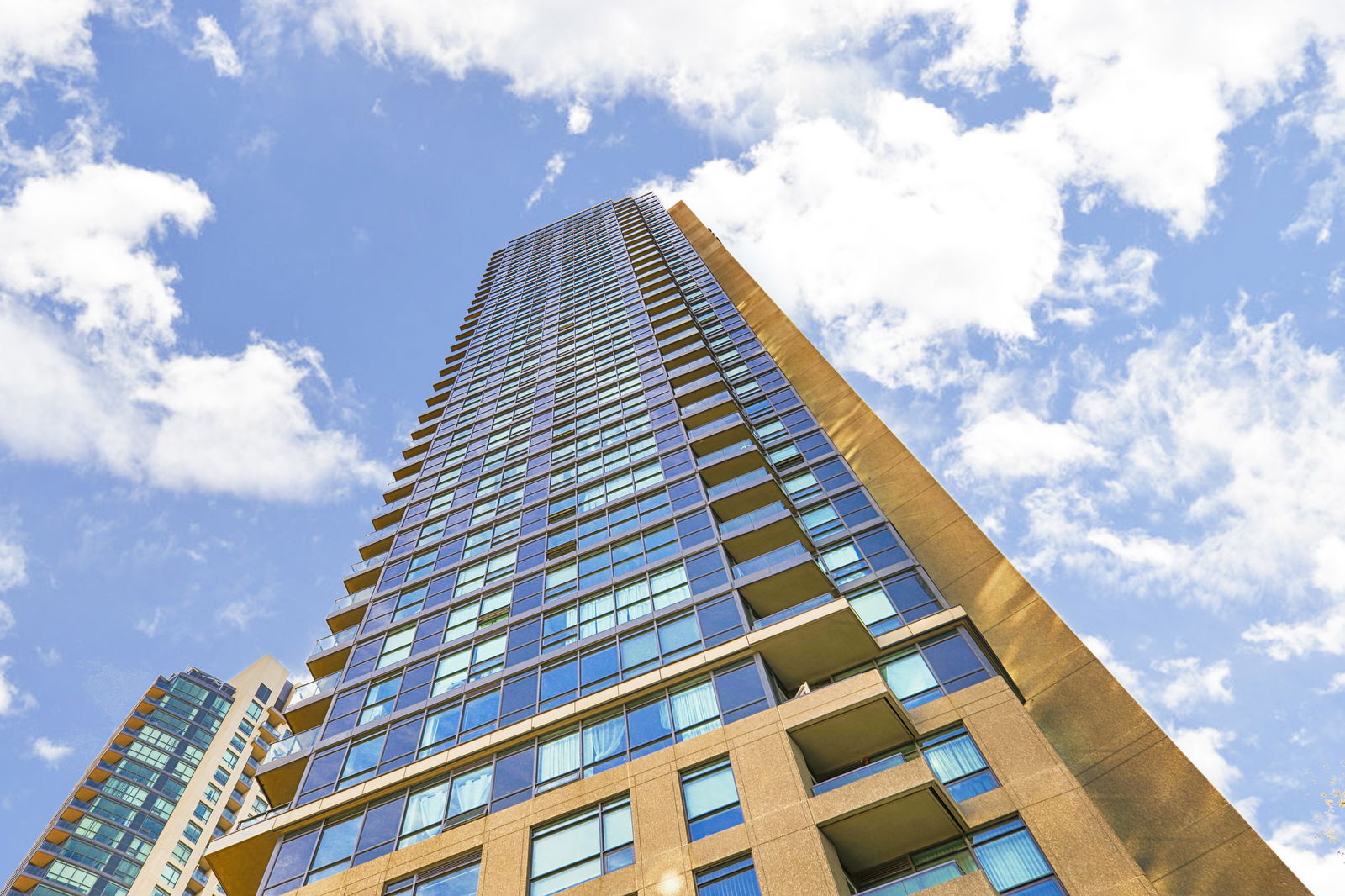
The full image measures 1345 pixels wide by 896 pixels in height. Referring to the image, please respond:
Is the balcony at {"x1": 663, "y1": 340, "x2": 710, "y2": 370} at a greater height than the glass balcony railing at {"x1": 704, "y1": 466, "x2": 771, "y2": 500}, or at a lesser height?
greater

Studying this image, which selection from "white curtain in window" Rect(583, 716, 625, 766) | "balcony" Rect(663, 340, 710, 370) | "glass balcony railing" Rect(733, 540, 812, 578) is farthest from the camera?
"balcony" Rect(663, 340, 710, 370)

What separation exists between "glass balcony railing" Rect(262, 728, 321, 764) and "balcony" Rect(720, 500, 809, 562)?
1199 cm

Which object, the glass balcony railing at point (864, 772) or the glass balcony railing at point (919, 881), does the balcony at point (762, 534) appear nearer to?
the glass balcony railing at point (864, 772)

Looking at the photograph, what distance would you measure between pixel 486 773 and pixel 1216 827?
14011mm

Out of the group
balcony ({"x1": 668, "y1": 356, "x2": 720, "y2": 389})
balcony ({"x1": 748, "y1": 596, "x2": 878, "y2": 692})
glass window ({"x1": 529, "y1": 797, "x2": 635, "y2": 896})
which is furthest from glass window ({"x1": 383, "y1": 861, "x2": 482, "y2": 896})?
balcony ({"x1": 668, "y1": 356, "x2": 720, "y2": 389})

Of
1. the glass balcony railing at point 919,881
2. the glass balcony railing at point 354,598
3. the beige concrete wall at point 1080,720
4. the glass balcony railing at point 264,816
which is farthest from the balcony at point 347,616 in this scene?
the glass balcony railing at point 919,881

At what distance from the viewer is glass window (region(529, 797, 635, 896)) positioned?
55.3 feet

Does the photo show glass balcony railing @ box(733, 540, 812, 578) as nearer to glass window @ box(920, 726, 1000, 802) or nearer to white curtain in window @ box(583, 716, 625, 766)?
white curtain in window @ box(583, 716, 625, 766)

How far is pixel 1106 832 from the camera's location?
14258 millimetres

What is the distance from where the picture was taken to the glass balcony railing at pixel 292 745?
24.0 m

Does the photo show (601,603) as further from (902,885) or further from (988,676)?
(902,885)

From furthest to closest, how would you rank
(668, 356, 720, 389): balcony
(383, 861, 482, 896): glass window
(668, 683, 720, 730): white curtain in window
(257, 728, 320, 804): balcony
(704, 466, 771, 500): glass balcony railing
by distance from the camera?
(668, 356, 720, 389): balcony < (704, 466, 771, 500): glass balcony railing < (257, 728, 320, 804): balcony < (668, 683, 720, 730): white curtain in window < (383, 861, 482, 896): glass window

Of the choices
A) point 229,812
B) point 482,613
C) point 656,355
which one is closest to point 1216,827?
point 482,613

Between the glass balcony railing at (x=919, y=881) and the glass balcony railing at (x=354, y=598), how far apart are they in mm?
21918
